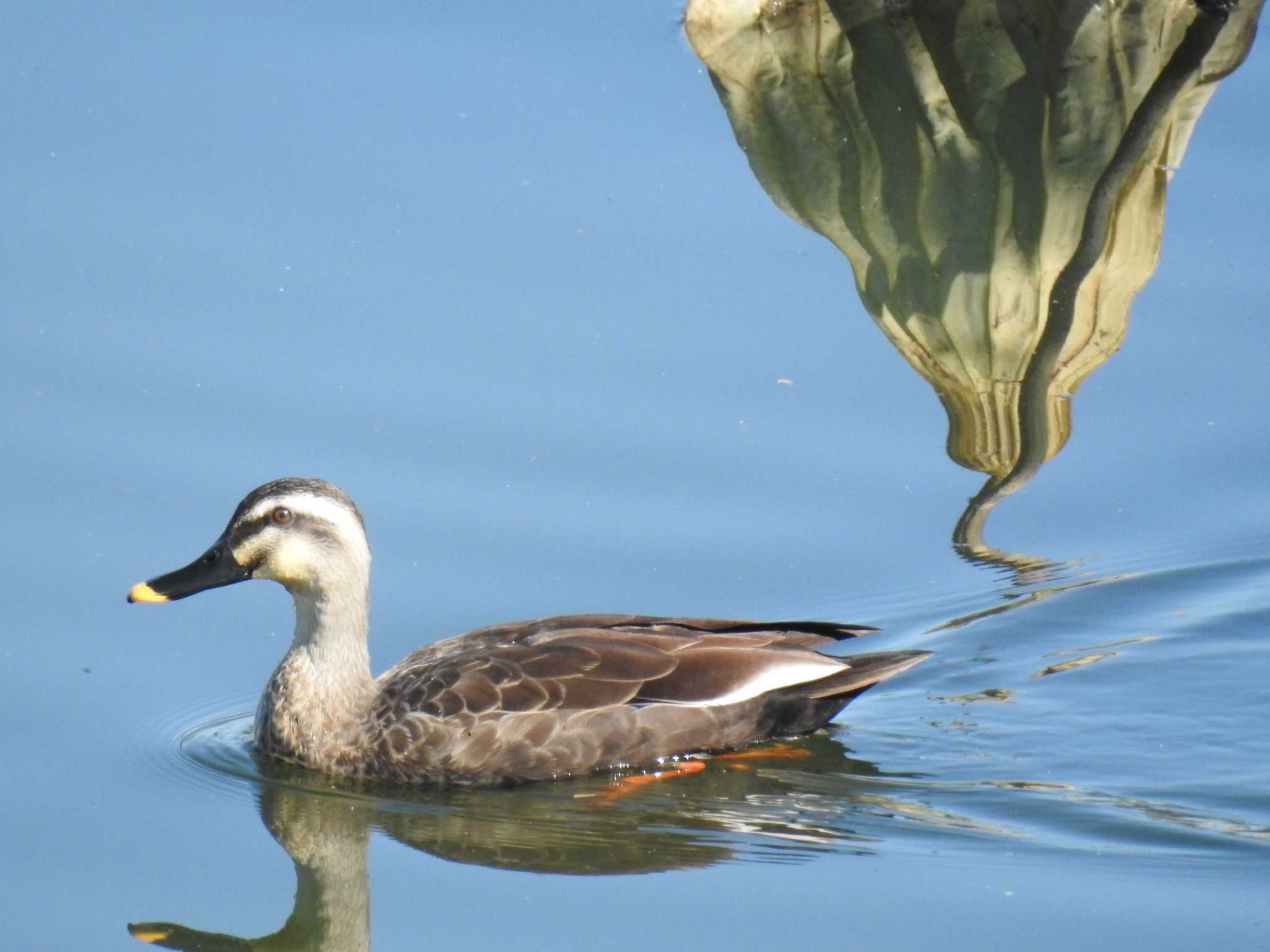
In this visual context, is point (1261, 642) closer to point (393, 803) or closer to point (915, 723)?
point (915, 723)

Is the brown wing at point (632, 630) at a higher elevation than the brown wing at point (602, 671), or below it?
higher

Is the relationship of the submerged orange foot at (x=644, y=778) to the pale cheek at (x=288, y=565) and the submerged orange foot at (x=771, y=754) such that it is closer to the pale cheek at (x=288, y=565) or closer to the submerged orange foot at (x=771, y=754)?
the submerged orange foot at (x=771, y=754)

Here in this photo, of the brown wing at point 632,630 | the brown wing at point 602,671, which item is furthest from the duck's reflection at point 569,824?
the brown wing at point 632,630

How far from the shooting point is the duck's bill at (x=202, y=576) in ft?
26.6

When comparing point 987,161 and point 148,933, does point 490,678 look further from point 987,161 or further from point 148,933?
point 987,161

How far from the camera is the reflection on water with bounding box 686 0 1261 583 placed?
10.5 metres

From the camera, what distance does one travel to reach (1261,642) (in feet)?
28.2

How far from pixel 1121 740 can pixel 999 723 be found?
0.48 m

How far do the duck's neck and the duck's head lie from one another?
0.10m

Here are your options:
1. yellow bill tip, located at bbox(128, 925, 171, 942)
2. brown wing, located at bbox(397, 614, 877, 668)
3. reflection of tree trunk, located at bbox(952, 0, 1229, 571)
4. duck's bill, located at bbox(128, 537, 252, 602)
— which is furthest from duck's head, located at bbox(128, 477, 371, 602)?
reflection of tree trunk, located at bbox(952, 0, 1229, 571)

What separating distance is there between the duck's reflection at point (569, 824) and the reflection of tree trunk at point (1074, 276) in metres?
1.58

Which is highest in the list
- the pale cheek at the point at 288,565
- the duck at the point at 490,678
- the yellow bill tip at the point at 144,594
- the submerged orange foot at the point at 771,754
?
the pale cheek at the point at 288,565

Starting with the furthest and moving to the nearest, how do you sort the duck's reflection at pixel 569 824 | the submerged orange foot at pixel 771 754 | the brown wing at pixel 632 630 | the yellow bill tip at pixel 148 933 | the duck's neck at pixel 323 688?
the submerged orange foot at pixel 771 754
the brown wing at pixel 632 630
the duck's neck at pixel 323 688
the duck's reflection at pixel 569 824
the yellow bill tip at pixel 148 933

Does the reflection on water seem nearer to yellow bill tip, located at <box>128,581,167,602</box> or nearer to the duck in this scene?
the duck
